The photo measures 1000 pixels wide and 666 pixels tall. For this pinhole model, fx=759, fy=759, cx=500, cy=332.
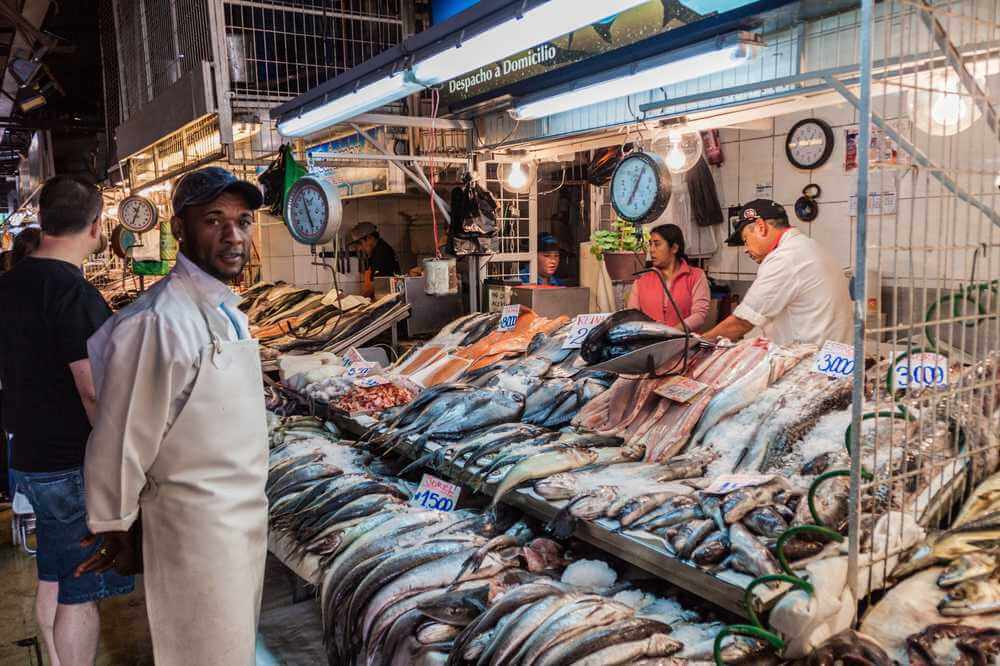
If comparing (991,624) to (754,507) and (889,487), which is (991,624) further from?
(754,507)

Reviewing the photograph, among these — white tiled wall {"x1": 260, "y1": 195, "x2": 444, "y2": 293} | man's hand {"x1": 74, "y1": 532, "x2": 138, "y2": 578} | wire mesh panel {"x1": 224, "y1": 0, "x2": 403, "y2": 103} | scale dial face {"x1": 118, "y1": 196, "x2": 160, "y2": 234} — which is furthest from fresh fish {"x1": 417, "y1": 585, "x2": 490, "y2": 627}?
scale dial face {"x1": 118, "y1": 196, "x2": 160, "y2": 234}

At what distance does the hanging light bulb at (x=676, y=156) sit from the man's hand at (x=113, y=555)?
168 inches

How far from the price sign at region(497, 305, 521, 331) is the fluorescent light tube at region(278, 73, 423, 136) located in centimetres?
171

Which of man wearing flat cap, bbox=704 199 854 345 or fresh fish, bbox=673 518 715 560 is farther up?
man wearing flat cap, bbox=704 199 854 345

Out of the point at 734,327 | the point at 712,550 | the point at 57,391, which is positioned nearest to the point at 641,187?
the point at 734,327

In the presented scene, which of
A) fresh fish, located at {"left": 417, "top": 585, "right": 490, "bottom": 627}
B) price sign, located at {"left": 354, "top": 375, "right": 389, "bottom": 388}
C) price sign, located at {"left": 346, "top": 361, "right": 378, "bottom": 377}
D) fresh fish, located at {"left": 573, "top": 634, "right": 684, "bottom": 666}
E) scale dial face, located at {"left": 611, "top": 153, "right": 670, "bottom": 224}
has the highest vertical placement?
scale dial face, located at {"left": 611, "top": 153, "right": 670, "bottom": 224}

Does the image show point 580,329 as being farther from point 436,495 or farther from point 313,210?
point 313,210

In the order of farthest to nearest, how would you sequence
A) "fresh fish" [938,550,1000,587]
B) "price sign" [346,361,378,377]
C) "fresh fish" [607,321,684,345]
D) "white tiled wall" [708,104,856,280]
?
"white tiled wall" [708,104,856,280] → "price sign" [346,361,378,377] → "fresh fish" [607,321,684,345] → "fresh fish" [938,550,1000,587]

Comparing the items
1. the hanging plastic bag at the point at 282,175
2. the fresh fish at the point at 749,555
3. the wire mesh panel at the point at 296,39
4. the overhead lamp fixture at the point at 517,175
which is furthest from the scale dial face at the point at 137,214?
the fresh fish at the point at 749,555

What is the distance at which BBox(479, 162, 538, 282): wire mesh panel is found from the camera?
730cm

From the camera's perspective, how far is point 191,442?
8.31 feet

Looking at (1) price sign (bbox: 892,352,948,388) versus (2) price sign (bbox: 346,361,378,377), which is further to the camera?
(2) price sign (bbox: 346,361,378,377)

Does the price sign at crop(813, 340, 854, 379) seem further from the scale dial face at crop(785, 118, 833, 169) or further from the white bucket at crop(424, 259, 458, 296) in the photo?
the scale dial face at crop(785, 118, 833, 169)

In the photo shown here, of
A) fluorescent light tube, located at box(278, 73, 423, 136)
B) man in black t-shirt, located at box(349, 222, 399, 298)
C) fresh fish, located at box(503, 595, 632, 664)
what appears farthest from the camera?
man in black t-shirt, located at box(349, 222, 399, 298)
